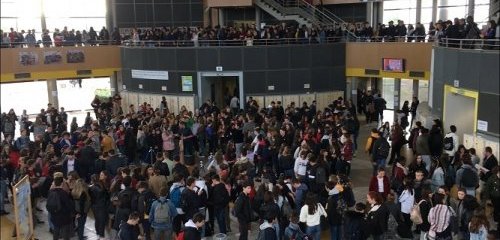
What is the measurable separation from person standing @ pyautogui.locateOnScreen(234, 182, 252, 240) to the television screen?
16.0m

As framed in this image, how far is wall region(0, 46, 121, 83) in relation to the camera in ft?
85.8

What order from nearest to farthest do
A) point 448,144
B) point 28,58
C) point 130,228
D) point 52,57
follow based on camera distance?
point 130,228, point 448,144, point 28,58, point 52,57

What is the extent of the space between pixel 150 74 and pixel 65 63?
4.78 m

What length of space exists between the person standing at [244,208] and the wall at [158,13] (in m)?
25.3

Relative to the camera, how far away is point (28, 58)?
1049 inches

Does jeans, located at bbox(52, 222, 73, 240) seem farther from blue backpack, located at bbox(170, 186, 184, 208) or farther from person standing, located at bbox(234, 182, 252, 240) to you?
person standing, located at bbox(234, 182, 252, 240)

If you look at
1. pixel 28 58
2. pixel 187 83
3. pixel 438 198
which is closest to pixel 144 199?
pixel 438 198

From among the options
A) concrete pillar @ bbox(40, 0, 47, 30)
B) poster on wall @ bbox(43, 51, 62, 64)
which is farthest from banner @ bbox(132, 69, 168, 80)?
concrete pillar @ bbox(40, 0, 47, 30)

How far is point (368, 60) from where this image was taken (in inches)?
1017

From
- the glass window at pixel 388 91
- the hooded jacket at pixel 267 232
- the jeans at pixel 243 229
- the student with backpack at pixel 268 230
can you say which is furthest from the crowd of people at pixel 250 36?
the hooded jacket at pixel 267 232

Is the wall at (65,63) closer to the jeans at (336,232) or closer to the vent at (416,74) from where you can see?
the vent at (416,74)

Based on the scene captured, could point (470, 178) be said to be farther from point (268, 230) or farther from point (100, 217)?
point (100, 217)

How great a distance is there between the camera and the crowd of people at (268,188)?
9.78m

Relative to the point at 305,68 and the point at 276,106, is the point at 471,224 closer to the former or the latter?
the point at 276,106
